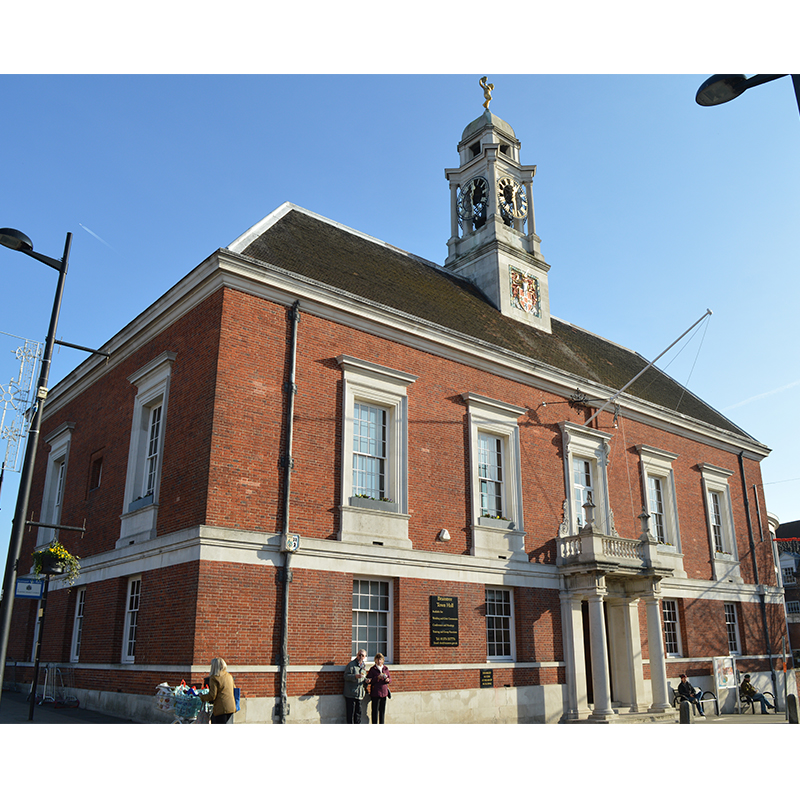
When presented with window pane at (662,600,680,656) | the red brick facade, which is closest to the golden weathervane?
the red brick facade

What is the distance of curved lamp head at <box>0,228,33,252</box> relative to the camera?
32.4 ft

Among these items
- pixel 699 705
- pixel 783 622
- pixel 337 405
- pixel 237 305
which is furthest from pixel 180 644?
pixel 783 622

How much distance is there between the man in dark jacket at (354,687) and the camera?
48.3ft

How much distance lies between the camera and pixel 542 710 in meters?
18.9

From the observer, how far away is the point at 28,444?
9.45 m

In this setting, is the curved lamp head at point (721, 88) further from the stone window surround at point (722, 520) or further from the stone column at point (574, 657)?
the stone window surround at point (722, 520)

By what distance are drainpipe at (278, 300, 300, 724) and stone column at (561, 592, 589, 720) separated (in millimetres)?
9129

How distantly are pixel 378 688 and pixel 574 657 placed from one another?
7.50m

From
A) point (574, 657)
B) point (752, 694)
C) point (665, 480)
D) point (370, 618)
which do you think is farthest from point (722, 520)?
A: point (370, 618)

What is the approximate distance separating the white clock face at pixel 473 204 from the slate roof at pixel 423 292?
314cm

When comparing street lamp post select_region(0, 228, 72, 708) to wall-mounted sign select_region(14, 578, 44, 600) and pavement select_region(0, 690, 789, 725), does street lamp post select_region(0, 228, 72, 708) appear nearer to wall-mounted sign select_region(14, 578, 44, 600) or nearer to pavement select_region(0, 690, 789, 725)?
pavement select_region(0, 690, 789, 725)

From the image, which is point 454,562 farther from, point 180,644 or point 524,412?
point 180,644

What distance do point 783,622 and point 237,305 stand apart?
87.3 feet

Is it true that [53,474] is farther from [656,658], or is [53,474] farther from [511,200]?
[656,658]
